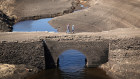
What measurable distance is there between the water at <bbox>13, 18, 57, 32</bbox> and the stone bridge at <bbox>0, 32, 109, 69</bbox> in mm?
16541

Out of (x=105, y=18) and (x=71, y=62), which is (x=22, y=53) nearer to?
(x=71, y=62)

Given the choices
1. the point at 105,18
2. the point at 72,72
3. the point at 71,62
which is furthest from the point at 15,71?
the point at 105,18

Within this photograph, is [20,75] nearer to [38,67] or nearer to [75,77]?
[38,67]

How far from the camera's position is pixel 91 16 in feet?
167

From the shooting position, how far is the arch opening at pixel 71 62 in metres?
29.3

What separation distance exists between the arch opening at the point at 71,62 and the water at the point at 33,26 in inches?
517

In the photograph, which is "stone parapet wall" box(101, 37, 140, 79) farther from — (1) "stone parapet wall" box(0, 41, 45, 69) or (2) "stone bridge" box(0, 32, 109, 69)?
(1) "stone parapet wall" box(0, 41, 45, 69)

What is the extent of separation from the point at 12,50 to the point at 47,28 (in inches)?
747

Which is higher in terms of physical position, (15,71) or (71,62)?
(71,62)

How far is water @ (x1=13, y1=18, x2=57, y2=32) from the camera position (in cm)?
4564

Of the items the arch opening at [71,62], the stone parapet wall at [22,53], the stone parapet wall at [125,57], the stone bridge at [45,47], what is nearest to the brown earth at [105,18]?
the arch opening at [71,62]

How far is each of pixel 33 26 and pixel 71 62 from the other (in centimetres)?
2117

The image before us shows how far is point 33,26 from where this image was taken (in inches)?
1923

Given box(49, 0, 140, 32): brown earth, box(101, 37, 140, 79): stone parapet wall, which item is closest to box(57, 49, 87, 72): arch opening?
box(101, 37, 140, 79): stone parapet wall
